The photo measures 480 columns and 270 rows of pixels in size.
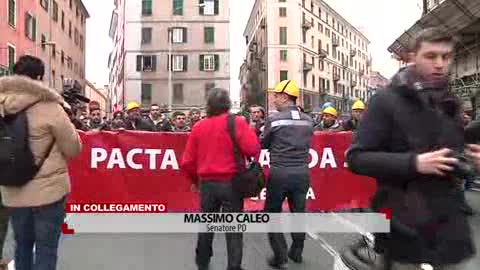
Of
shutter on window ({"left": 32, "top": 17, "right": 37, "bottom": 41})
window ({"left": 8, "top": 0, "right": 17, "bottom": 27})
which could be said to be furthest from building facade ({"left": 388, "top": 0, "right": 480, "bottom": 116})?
shutter on window ({"left": 32, "top": 17, "right": 37, "bottom": 41})

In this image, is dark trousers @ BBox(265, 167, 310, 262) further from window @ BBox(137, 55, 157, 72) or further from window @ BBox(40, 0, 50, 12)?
window @ BBox(137, 55, 157, 72)

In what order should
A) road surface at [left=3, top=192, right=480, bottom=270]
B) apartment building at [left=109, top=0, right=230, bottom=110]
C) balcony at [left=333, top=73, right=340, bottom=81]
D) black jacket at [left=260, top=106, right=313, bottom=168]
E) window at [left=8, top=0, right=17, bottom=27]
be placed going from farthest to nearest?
1. balcony at [left=333, top=73, right=340, bottom=81]
2. apartment building at [left=109, top=0, right=230, bottom=110]
3. window at [left=8, top=0, right=17, bottom=27]
4. black jacket at [left=260, top=106, right=313, bottom=168]
5. road surface at [left=3, top=192, right=480, bottom=270]

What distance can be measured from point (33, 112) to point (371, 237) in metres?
2.49

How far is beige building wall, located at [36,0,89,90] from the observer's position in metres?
43.7

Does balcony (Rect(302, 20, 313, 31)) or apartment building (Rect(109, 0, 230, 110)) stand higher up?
balcony (Rect(302, 20, 313, 31))

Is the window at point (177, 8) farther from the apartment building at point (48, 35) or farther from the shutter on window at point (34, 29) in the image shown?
the shutter on window at point (34, 29)

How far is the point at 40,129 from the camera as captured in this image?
4.28m

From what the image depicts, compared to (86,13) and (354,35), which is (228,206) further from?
(354,35)

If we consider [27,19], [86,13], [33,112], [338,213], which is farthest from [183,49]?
[33,112]

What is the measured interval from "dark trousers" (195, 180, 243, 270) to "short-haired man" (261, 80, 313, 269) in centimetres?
76

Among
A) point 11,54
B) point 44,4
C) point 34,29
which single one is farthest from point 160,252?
point 44,4

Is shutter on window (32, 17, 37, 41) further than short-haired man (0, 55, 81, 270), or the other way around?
shutter on window (32, 17, 37, 41)

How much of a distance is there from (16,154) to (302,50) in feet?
295

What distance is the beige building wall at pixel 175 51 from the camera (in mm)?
68688
